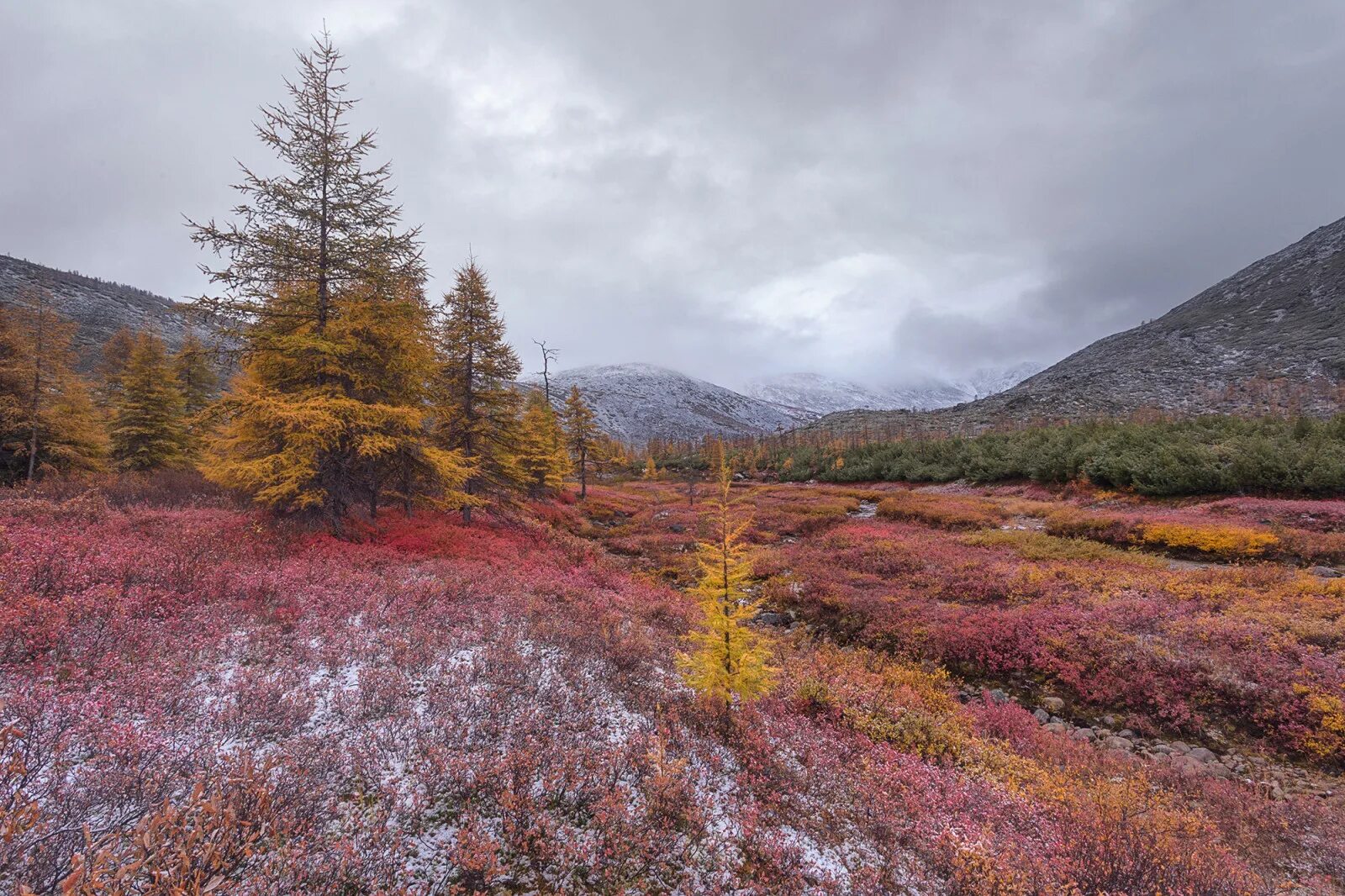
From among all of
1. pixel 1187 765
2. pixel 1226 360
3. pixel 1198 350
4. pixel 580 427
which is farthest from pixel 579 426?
pixel 1198 350

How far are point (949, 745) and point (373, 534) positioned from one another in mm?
15084

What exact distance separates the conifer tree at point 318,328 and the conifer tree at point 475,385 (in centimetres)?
466

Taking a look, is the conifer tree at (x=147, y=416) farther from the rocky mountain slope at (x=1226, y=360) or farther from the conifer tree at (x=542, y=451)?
the rocky mountain slope at (x=1226, y=360)

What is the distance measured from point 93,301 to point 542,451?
631ft

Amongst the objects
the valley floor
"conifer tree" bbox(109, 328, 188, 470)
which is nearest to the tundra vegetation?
the valley floor

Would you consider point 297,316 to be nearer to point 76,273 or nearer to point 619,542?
point 619,542

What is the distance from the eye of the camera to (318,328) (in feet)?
44.7

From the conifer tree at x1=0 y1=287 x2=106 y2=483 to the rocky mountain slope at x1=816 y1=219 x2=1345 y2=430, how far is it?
103 m

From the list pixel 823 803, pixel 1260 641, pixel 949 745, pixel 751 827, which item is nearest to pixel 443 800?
pixel 751 827

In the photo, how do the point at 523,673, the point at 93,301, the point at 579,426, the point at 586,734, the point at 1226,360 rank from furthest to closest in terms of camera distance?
the point at 93,301
the point at 1226,360
the point at 579,426
the point at 523,673
the point at 586,734

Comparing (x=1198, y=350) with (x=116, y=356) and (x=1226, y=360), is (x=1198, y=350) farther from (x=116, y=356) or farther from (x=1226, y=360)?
(x=116, y=356)

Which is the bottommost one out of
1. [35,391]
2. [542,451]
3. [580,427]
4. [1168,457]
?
[1168,457]

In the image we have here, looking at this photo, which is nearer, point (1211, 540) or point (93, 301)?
point (1211, 540)

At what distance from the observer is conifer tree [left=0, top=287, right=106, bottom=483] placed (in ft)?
65.8
